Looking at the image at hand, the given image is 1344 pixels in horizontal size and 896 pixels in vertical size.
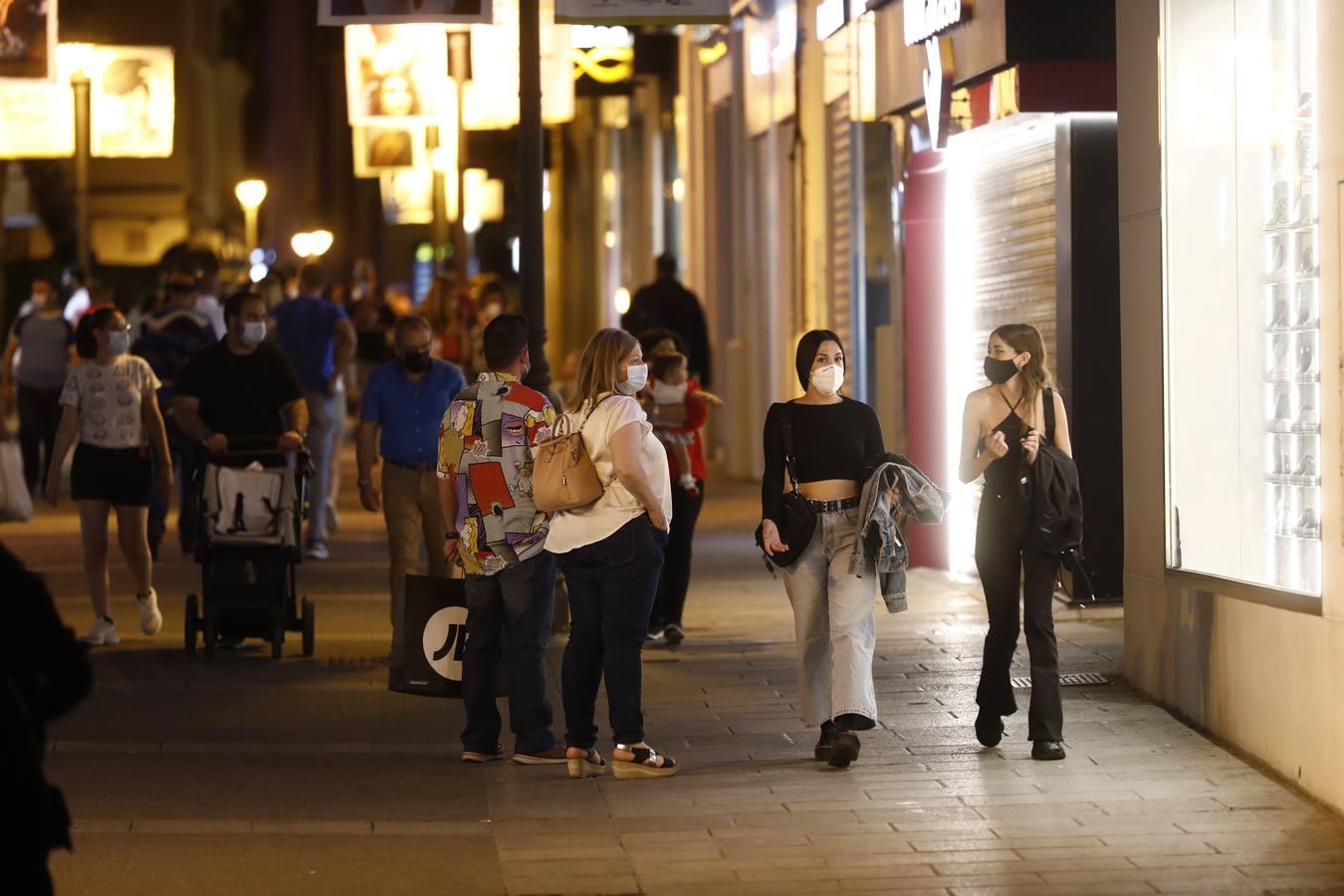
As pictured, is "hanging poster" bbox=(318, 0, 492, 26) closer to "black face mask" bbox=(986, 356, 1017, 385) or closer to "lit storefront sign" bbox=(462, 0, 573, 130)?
"black face mask" bbox=(986, 356, 1017, 385)

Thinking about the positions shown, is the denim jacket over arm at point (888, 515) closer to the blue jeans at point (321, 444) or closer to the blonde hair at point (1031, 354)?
the blonde hair at point (1031, 354)

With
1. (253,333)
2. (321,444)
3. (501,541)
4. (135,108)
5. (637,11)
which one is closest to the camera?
(501,541)

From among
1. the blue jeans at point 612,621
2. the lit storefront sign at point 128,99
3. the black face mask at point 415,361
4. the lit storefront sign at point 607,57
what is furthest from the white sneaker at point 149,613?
the lit storefront sign at point 128,99

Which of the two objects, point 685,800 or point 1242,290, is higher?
point 1242,290

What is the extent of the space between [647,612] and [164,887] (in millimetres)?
2368

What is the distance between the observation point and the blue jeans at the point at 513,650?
9055 millimetres

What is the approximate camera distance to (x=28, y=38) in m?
17.1

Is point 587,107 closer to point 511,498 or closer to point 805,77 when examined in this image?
point 805,77

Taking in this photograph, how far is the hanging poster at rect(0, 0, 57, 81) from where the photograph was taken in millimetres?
17000

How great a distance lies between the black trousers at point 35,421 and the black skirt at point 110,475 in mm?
8295

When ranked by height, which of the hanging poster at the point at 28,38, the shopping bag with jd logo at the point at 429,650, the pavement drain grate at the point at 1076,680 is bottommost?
the pavement drain grate at the point at 1076,680

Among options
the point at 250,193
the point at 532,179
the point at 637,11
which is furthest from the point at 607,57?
the point at 250,193

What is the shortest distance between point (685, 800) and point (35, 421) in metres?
14.0

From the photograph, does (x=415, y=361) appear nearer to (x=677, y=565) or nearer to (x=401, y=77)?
(x=677, y=565)
